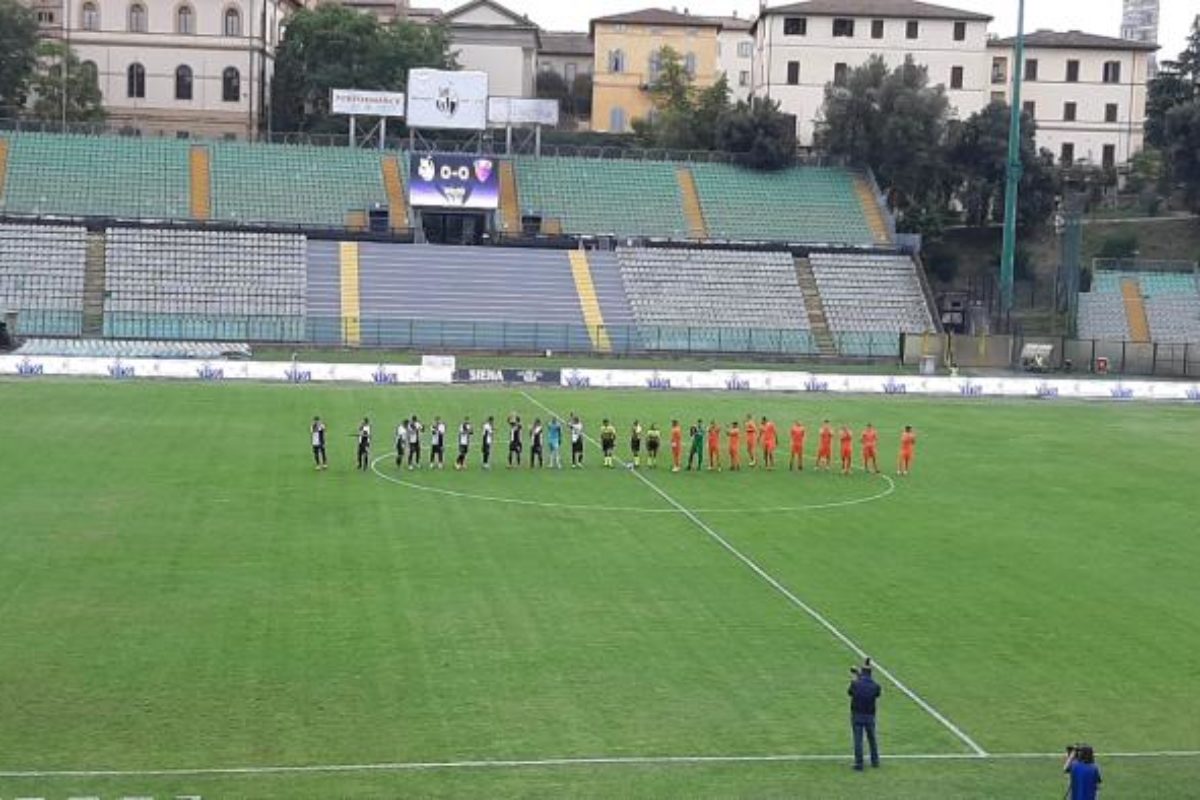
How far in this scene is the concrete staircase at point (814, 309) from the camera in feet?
266

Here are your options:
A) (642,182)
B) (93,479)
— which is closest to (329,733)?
(93,479)

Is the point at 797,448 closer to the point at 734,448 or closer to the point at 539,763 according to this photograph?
the point at 734,448

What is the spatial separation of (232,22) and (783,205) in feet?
127

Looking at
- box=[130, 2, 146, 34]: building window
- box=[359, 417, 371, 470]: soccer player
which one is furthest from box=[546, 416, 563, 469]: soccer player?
box=[130, 2, 146, 34]: building window

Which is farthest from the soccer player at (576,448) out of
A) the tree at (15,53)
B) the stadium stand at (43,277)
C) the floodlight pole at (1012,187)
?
the tree at (15,53)

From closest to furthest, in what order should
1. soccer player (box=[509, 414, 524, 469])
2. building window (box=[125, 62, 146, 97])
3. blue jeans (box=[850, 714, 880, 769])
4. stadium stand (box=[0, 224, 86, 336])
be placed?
blue jeans (box=[850, 714, 880, 769]), soccer player (box=[509, 414, 524, 469]), stadium stand (box=[0, 224, 86, 336]), building window (box=[125, 62, 146, 97])

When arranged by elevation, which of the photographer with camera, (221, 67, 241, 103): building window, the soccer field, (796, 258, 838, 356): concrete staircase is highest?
(221, 67, 241, 103): building window

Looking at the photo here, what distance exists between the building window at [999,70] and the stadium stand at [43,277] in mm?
66553

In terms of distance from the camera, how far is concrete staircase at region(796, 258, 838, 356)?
266ft

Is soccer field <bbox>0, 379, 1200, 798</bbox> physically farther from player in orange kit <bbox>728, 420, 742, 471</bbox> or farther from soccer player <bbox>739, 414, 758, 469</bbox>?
soccer player <bbox>739, 414, 758, 469</bbox>

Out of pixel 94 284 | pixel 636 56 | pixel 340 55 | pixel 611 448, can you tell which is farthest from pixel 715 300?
pixel 636 56

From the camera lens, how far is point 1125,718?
68.0 ft

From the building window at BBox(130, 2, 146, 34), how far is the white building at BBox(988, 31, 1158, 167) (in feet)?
194

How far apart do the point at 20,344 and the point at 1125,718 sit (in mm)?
57643
